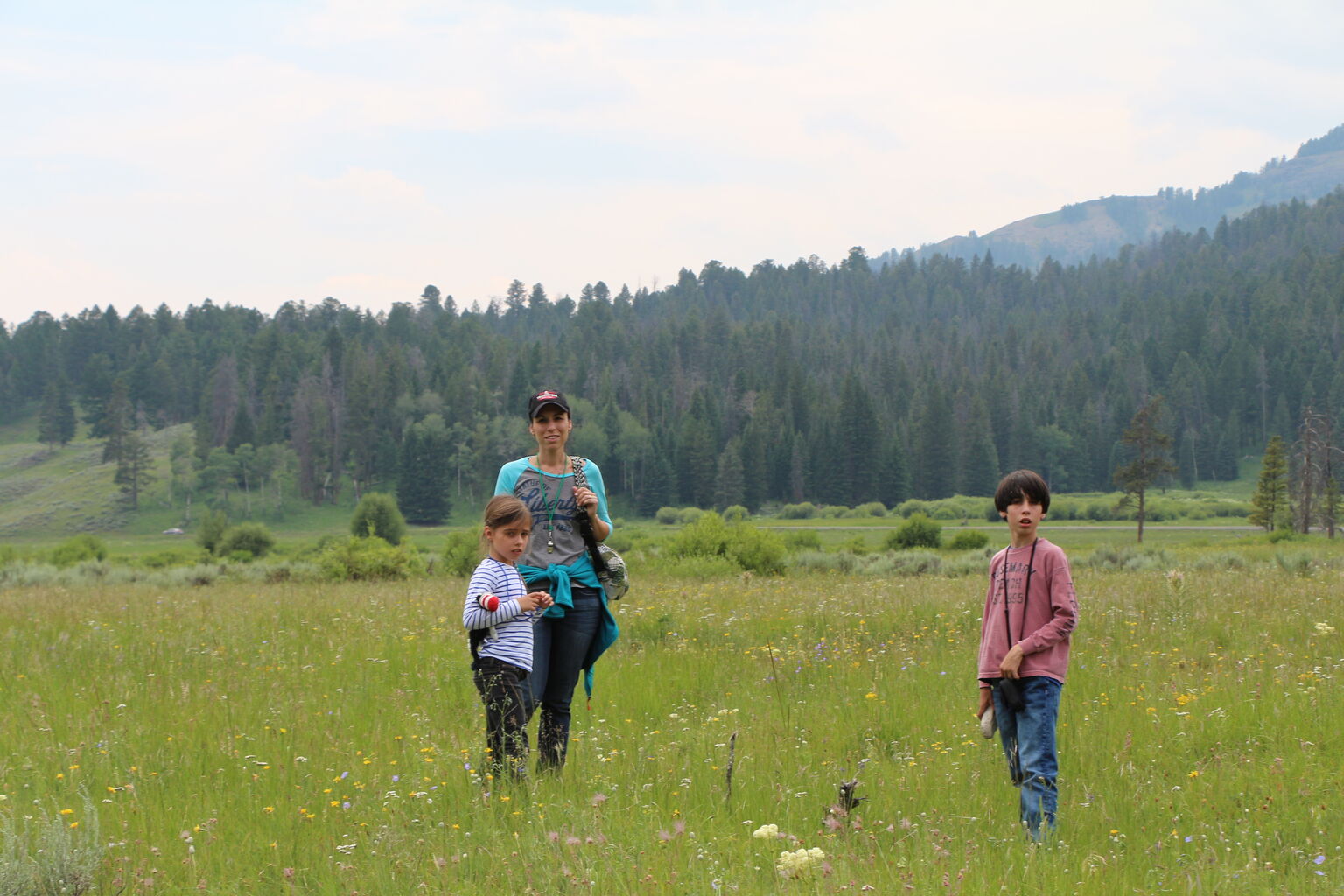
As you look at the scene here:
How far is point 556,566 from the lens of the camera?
5.17 m

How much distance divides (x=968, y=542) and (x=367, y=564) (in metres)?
21.0

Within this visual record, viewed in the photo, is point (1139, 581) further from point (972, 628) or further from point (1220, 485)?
point (1220, 485)

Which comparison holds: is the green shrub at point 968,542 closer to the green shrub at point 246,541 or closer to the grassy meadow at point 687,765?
the grassy meadow at point 687,765

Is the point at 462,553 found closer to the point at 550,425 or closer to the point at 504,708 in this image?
the point at 550,425

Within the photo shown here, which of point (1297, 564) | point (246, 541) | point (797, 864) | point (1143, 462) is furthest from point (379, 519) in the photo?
point (797, 864)

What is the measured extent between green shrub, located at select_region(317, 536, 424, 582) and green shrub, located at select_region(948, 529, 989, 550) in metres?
18.8

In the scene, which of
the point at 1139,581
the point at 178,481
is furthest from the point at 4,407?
the point at 1139,581

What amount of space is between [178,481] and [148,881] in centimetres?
11731

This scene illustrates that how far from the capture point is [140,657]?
28.1 feet

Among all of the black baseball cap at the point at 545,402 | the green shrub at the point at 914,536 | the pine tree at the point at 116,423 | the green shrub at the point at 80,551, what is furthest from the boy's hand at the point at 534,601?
the pine tree at the point at 116,423

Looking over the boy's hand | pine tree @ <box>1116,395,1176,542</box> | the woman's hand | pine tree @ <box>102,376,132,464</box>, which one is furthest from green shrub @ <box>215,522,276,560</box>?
pine tree @ <box>102,376,132,464</box>

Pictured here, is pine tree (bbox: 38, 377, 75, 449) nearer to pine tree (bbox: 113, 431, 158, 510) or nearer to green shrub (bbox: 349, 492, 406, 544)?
pine tree (bbox: 113, 431, 158, 510)

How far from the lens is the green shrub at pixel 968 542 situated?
3609 centimetres

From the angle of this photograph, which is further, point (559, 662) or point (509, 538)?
point (559, 662)
